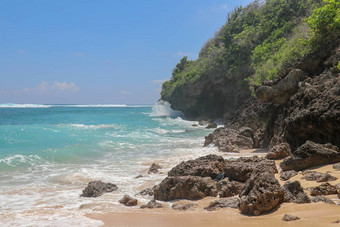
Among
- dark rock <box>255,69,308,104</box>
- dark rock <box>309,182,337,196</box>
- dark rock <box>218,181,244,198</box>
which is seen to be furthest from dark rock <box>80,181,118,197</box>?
dark rock <box>255,69,308,104</box>

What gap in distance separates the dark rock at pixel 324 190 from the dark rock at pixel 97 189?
4.47m

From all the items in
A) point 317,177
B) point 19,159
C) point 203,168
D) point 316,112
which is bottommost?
point 19,159

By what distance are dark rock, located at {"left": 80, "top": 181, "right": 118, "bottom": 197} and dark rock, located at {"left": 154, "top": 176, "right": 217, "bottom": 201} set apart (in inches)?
59.0

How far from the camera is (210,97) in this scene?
33969mm

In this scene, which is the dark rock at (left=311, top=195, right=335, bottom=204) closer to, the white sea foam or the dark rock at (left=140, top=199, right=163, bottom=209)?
the dark rock at (left=140, top=199, right=163, bottom=209)

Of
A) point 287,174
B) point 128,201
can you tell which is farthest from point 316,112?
point 128,201

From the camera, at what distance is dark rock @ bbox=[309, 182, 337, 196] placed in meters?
4.45

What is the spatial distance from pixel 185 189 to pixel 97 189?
87.7 inches

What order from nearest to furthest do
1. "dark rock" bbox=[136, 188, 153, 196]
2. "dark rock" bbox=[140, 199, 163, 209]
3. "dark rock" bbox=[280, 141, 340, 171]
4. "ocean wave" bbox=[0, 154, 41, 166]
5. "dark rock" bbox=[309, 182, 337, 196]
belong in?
"dark rock" bbox=[309, 182, 337, 196], "dark rock" bbox=[140, 199, 163, 209], "dark rock" bbox=[280, 141, 340, 171], "dark rock" bbox=[136, 188, 153, 196], "ocean wave" bbox=[0, 154, 41, 166]

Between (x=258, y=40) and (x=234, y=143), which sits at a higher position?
(x=258, y=40)

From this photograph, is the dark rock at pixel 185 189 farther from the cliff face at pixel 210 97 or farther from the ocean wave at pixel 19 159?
the cliff face at pixel 210 97

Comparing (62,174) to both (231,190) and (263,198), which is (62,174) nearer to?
(231,190)

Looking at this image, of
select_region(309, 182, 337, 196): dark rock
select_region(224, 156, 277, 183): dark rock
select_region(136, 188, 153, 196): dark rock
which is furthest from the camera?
select_region(136, 188, 153, 196): dark rock

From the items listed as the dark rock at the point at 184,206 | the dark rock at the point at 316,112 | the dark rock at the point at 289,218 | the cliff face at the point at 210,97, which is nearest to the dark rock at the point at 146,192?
the dark rock at the point at 184,206
